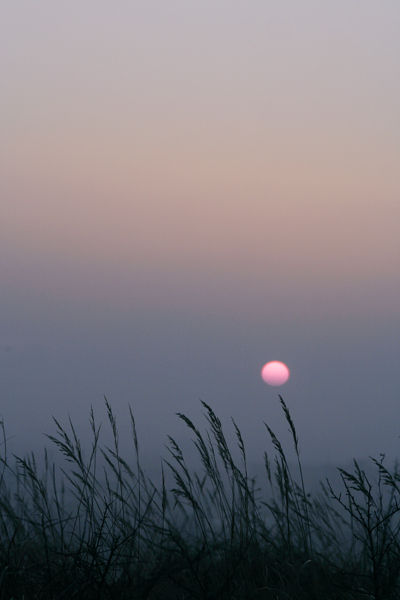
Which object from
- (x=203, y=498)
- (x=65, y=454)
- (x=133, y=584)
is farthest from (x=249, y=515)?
(x=65, y=454)

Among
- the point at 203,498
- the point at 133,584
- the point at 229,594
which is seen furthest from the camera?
the point at 203,498

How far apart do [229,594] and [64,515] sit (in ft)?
2.83

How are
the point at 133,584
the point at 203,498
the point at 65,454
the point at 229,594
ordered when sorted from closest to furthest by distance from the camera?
→ the point at 229,594, the point at 133,584, the point at 65,454, the point at 203,498

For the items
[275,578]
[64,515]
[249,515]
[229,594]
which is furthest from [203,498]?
[229,594]

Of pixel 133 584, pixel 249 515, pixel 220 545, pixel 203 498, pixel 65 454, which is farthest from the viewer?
pixel 203 498

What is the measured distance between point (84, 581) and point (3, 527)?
0.54m

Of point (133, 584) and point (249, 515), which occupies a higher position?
point (249, 515)

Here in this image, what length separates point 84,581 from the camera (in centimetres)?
182

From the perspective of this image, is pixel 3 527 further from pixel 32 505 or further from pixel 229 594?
pixel 229 594

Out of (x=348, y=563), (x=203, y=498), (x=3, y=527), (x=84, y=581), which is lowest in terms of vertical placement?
(x=84, y=581)

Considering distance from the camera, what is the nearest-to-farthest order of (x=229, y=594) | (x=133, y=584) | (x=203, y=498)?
1. (x=229, y=594)
2. (x=133, y=584)
3. (x=203, y=498)

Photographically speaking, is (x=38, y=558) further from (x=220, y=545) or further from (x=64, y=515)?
(x=220, y=545)

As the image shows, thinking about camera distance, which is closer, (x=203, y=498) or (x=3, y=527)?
(x=3, y=527)

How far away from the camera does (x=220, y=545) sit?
201 centimetres
